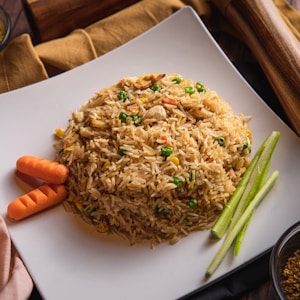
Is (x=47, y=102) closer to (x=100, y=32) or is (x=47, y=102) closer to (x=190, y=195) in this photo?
(x=100, y=32)

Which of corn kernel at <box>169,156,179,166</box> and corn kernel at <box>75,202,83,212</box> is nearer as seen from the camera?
corn kernel at <box>169,156,179,166</box>

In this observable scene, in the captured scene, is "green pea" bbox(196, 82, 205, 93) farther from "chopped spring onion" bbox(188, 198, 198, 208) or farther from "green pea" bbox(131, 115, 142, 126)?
"chopped spring onion" bbox(188, 198, 198, 208)

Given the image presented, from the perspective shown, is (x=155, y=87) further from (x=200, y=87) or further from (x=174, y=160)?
(x=174, y=160)

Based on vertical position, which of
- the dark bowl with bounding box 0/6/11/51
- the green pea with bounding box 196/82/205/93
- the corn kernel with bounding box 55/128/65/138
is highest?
the dark bowl with bounding box 0/6/11/51

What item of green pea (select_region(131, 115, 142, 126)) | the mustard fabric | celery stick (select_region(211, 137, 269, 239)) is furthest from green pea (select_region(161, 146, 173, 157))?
the mustard fabric

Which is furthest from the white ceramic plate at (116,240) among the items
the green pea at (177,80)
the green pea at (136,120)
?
the green pea at (136,120)

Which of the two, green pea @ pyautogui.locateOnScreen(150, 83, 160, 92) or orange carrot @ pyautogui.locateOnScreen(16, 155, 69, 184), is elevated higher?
green pea @ pyautogui.locateOnScreen(150, 83, 160, 92)

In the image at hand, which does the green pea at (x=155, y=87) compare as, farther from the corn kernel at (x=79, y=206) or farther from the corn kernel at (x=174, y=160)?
the corn kernel at (x=79, y=206)

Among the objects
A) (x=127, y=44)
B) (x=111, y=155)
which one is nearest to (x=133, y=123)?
(x=111, y=155)
